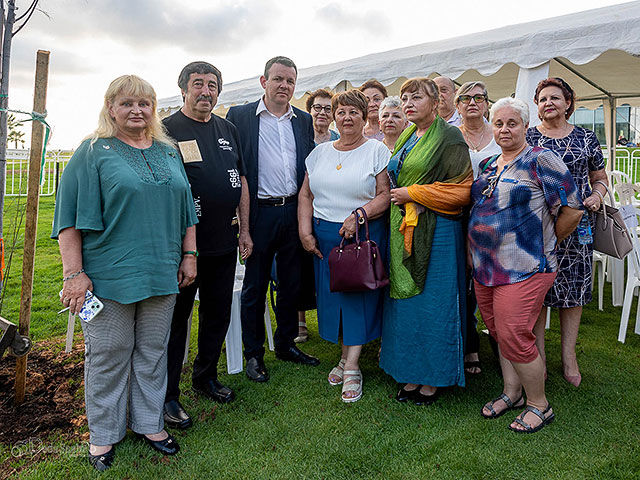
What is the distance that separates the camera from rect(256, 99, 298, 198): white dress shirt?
123 inches

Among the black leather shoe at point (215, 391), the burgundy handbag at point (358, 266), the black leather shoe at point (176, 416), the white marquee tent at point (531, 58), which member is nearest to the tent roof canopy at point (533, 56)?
the white marquee tent at point (531, 58)

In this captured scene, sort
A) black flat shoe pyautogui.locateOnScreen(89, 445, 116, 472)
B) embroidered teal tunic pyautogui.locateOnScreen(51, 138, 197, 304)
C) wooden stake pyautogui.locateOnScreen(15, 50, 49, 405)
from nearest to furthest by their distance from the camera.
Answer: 1. embroidered teal tunic pyautogui.locateOnScreen(51, 138, 197, 304)
2. black flat shoe pyautogui.locateOnScreen(89, 445, 116, 472)
3. wooden stake pyautogui.locateOnScreen(15, 50, 49, 405)

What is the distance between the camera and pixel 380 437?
2520 mm

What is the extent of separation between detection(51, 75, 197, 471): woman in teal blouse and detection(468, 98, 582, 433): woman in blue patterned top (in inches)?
62.5

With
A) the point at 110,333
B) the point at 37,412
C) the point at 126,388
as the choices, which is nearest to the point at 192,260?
the point at 110,333

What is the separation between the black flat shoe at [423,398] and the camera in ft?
9.39

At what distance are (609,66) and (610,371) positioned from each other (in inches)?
220

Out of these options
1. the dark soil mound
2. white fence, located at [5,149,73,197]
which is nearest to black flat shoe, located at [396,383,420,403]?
the dark soil mound

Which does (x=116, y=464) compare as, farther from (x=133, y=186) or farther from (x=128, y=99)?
(x=128, y=99)

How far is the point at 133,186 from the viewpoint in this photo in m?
2.04

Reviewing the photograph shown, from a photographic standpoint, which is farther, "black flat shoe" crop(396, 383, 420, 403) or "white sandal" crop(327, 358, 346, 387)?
"white sandal" crop(327, 358, 346, 387)

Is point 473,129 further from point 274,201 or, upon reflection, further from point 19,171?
point 19,171

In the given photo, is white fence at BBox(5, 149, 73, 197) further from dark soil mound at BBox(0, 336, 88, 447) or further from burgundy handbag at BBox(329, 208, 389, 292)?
burgundy handbag at BBox(329, 208, 389, 292)

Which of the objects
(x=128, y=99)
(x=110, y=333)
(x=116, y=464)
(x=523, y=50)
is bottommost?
(x=116, y=464)
